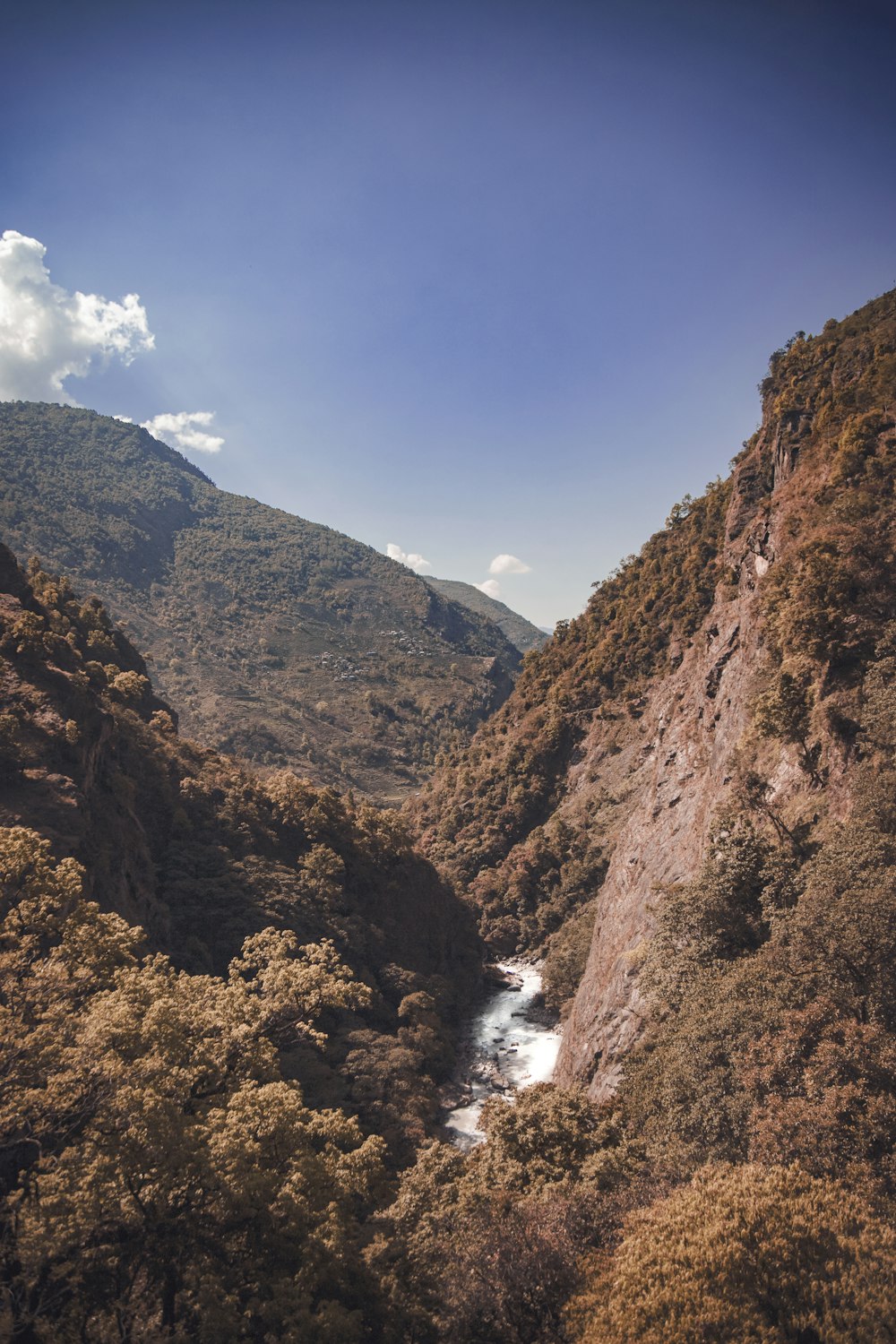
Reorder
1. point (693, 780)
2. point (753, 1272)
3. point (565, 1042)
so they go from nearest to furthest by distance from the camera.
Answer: point (753, 1272), point (693, 780), point (565, 1042)

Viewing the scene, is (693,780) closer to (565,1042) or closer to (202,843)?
(565,1042)

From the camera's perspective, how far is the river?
47.9 meters

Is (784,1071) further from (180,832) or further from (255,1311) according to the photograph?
(180,832)

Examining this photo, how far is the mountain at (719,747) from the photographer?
27406mm

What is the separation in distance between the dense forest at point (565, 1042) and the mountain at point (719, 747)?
0.32m

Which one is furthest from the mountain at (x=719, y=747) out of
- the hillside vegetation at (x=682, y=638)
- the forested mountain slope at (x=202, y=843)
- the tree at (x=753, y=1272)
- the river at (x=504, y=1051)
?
the forested mountain slope at (x=202, y=843)

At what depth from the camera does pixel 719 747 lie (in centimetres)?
4453

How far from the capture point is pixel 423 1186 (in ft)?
→ 72.4

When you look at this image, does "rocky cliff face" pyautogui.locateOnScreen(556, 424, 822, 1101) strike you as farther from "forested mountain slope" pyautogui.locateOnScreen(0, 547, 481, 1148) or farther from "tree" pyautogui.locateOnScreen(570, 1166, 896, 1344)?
"tree" pyautogui.locateOnScreen(570, 1166, 896, 1344)

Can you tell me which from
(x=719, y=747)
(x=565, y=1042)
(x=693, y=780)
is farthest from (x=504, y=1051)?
(x=719, y=747)

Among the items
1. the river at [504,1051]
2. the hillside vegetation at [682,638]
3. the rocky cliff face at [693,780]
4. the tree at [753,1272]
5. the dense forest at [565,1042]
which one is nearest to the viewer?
the tree at [753,1272]

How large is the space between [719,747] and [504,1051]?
123ft

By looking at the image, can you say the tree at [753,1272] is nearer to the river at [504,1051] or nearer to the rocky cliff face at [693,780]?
the rocky cliff face at [693,780]

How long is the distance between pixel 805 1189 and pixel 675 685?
60979 mm
